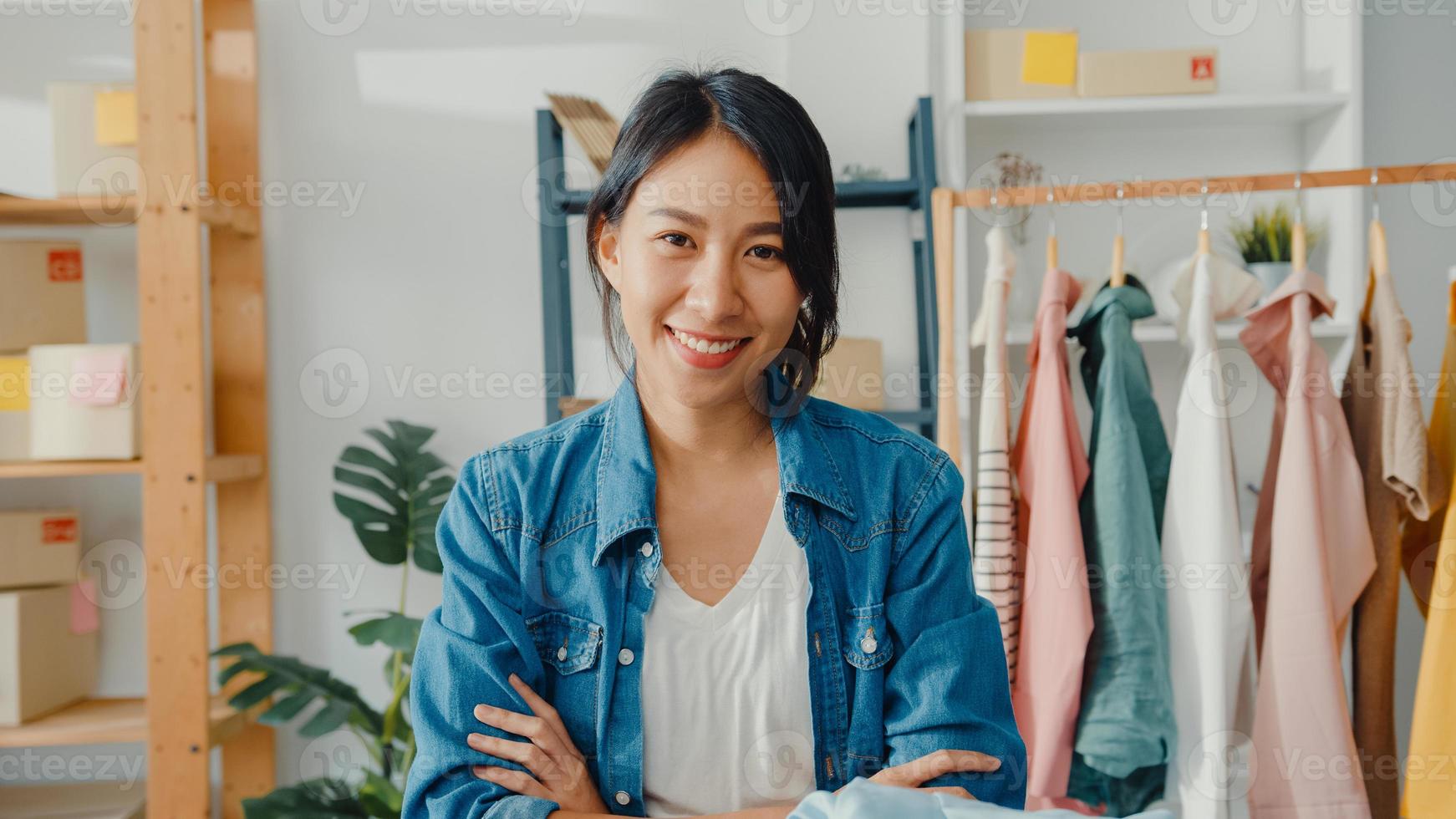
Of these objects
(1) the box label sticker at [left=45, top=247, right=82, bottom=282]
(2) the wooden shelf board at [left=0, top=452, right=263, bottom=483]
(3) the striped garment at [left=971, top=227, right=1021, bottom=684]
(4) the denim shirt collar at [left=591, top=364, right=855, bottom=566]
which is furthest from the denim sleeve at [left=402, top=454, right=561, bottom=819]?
(1) the box label sticker at [left=45, top=247, right=82, bottom=282]

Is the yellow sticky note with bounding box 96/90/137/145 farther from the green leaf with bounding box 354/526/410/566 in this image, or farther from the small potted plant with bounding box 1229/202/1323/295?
the small potted plant with bounding box 1229/202/1323/295

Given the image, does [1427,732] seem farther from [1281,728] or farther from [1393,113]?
[1393,113]

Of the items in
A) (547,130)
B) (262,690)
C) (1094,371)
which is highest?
(547,130)

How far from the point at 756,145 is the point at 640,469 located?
0.35 metres

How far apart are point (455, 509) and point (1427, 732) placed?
4.79ft

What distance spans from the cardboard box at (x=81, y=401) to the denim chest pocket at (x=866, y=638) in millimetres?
1531

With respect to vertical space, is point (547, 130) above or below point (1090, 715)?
above

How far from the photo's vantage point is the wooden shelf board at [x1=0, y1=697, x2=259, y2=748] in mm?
1901

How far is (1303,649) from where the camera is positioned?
5.08ft

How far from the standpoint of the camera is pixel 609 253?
1102 mm

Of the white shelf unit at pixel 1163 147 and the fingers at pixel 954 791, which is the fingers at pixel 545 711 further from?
the white shelf unit at pixel 1163 147

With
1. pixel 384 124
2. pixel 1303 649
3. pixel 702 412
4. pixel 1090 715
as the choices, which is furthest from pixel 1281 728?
pixel 384 124

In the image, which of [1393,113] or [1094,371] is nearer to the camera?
[1094,371]

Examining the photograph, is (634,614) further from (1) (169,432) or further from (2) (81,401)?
(2) (81,401)
